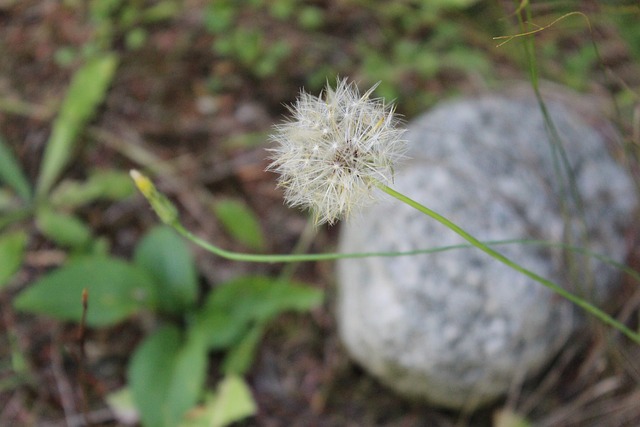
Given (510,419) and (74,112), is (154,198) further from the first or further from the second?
(74,112)

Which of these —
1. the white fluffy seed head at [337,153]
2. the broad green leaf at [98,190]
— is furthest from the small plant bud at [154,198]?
the broad green leaf at [98,190]

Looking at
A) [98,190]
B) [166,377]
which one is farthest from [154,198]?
[98,190]

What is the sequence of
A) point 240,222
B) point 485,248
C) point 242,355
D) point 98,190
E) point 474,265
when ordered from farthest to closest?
point 98,190 → point 240,222 → point 242,355 → point 474,265 → point 485,248

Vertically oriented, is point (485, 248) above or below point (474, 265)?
above

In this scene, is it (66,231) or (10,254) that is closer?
(10,254)

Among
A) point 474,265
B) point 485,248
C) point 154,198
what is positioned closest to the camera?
point 485,248

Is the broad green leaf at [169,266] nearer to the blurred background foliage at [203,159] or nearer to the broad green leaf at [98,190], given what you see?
the blurred background foliage at [203,159]
